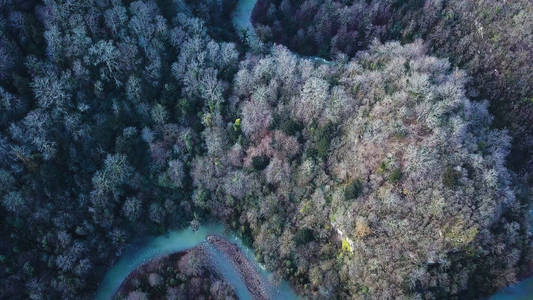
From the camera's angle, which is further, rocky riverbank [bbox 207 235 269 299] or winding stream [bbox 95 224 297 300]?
rocky riverbank [bbox 207 235 269 299]

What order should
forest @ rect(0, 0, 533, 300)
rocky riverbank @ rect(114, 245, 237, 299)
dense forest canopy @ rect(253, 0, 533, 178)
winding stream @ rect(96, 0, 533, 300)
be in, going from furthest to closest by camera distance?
dense forest canopy @ rect(253, 0, 533, 178)
winding stream @ rect(96, 0, 533, 300)
rocky riverbank @ rect(114, 245, 237, 299)
forest @ rect(0, 0, 533, 300)

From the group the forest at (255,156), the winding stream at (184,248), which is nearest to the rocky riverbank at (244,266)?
the winding stream at (184,248)

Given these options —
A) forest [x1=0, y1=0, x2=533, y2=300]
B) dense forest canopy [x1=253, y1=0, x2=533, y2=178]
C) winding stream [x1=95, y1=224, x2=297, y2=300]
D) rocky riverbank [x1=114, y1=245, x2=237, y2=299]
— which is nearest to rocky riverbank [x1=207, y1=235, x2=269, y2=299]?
winding stream [x1=95, y1=224, x2=297, y2=300]

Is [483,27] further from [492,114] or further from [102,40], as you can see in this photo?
[102,40]

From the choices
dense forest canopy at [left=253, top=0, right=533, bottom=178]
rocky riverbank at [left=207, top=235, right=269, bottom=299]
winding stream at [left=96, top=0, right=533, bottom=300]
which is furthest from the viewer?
dense forest canopy at [left=253, top=0, right=533, bottom=178]

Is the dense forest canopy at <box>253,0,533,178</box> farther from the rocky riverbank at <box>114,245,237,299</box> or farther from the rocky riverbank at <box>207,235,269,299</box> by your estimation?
the rocky riverbank at <box>114,245,237,299</box>

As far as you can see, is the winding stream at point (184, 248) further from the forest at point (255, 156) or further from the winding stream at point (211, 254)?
the forest at point (255, 156)

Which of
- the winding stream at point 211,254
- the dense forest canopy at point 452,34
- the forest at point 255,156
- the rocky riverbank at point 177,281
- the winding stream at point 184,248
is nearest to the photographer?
the forest at point 255,156
